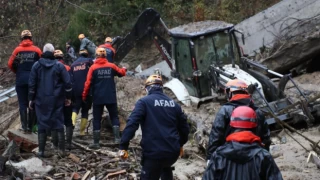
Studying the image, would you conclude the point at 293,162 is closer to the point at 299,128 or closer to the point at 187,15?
the point at 299,128

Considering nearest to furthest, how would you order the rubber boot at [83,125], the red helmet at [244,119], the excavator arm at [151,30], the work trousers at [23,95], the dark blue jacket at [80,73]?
the red helmet at [244,119] → the work trousers at [23,95] → the dark blue jacket at [80,73] → the rubber boot at [83,125] → the excavator arm at [151,30]

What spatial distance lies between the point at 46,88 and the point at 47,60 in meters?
0.44

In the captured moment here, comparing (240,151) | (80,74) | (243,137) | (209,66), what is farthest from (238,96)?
(209,66)

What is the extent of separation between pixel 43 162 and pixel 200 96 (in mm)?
5300

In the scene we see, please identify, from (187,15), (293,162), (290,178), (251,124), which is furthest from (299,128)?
(187,15)

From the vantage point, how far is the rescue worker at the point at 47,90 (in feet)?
30.8

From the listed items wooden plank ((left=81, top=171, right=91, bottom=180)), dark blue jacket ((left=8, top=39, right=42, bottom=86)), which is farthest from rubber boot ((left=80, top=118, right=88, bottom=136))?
wooden plank ((left=81, top=171, right=91, bottom=180))

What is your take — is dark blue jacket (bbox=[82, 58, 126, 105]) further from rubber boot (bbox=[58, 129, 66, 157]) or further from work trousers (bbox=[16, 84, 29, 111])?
work trousers (bbox=[16, 84, 29, 111])

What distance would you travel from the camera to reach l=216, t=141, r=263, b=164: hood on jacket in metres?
4.70

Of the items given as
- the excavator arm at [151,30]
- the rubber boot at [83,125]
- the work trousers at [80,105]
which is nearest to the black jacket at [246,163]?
the work trousers at [80,105]

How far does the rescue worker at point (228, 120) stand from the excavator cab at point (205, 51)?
22.4 ft

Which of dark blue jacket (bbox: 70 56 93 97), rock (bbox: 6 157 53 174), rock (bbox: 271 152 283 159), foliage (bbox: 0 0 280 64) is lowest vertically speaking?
rock (bbox: 271 152 283 159)

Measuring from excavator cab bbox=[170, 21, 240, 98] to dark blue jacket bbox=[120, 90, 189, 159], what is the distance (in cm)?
638

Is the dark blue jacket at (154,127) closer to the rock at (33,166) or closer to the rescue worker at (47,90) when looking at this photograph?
the rock at (33,166)
